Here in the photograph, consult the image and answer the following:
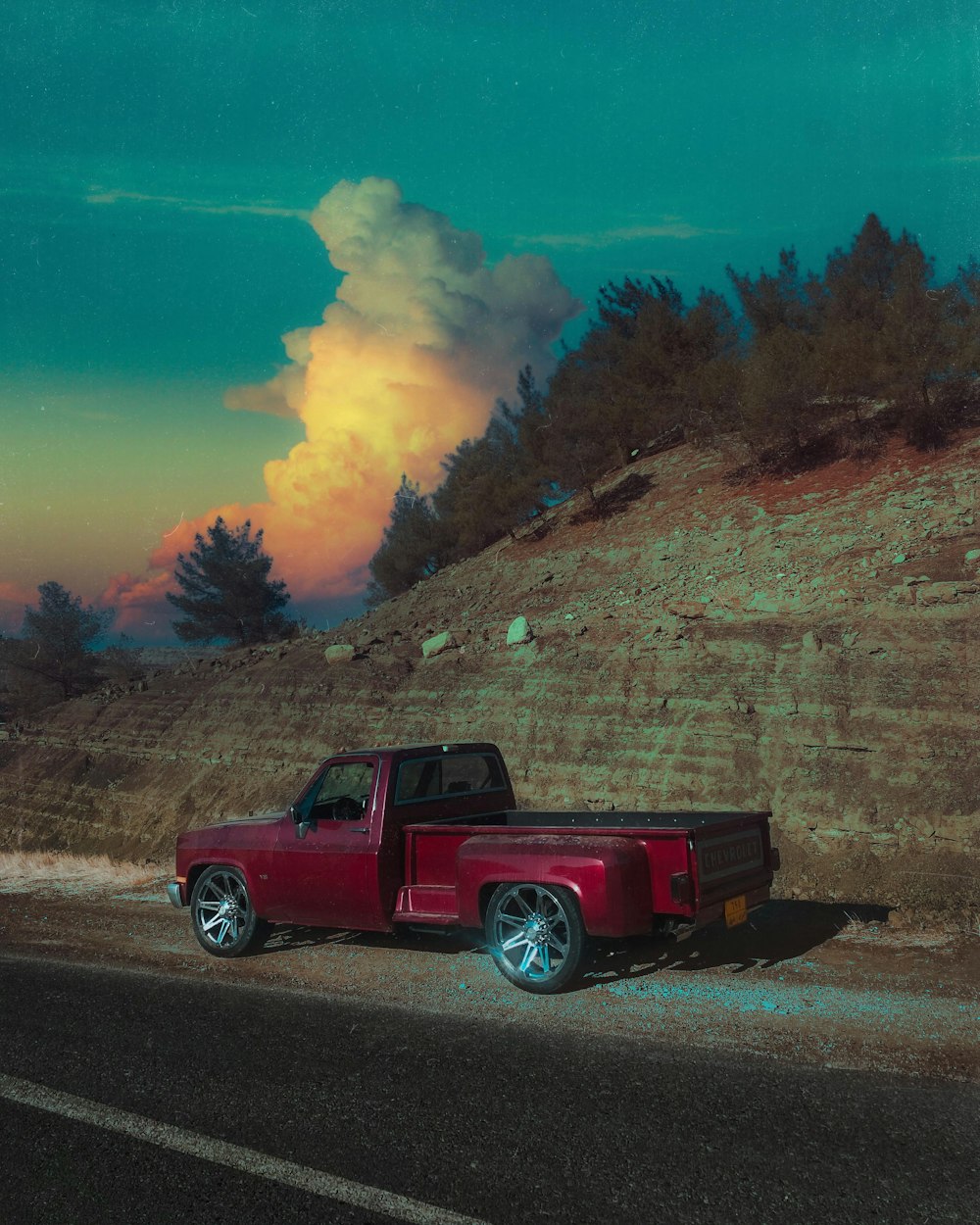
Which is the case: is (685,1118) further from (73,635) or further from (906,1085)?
(73,635)

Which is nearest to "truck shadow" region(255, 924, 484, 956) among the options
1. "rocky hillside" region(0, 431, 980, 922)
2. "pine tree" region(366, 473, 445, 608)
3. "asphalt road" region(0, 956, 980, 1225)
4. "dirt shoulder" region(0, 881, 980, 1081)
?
"dirt shoulder" region(0, 881, 980, 1081)

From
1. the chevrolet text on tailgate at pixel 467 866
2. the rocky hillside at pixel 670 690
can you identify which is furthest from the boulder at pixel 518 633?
the chevrolet text on tailgate at pixel 467 866

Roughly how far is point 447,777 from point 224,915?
250cm

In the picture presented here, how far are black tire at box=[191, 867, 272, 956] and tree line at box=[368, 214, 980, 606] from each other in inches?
701

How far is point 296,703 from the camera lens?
22.5 m

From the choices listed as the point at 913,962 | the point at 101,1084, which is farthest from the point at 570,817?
Result: the point at 101,1084

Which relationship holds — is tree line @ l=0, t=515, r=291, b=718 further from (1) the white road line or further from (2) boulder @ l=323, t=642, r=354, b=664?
(1) the white road line

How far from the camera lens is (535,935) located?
7211 mm

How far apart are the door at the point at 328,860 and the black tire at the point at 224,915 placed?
36 centimetres

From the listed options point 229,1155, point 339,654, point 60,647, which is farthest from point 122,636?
point 229,1155

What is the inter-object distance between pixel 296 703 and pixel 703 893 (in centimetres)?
1679

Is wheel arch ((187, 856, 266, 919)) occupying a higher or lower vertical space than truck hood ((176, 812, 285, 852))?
lower

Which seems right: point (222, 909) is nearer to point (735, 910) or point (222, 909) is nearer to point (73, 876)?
point (735, 910)

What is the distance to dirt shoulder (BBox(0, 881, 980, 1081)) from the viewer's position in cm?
600
